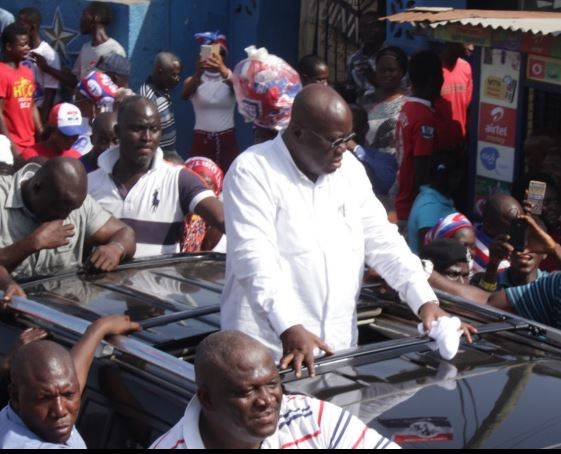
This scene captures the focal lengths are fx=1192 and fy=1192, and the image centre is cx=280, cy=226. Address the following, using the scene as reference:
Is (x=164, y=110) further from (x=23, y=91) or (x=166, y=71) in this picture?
(x=23, y=91)

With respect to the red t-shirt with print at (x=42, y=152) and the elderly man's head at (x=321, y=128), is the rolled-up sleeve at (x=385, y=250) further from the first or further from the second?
the red t-shirt with print at (x=42, y=152)

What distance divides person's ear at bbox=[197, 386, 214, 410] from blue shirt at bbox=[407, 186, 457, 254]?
379 centimetres

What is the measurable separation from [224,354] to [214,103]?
7292mm

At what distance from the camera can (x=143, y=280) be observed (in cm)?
477

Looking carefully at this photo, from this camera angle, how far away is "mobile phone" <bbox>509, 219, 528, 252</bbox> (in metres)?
5.10

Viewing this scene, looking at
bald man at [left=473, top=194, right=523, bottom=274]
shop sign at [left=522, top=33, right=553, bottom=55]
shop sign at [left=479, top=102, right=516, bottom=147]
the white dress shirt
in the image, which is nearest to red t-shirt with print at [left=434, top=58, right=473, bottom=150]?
shop sign at [left=479, top=102, right=516, bottom=147]

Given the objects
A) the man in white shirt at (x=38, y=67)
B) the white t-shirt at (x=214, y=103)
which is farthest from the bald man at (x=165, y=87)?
the man in white shirt at (x=38, y=67)

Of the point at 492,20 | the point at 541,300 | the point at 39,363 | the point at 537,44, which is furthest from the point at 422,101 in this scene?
the point at 39,363

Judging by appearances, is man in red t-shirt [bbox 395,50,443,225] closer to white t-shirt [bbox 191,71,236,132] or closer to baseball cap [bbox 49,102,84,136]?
baseball cap [bbox 49,102,84,136]

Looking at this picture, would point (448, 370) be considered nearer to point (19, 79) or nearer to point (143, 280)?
point (143, 280)

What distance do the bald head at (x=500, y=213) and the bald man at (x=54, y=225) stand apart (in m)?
1.73

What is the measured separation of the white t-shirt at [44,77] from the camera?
466 inches

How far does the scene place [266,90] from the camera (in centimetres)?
653

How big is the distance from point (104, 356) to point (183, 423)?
0.78 meters
